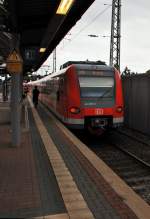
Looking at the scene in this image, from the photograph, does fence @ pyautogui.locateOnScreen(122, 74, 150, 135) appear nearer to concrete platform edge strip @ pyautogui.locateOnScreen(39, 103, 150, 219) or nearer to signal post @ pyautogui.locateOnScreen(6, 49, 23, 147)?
signal post @ pyautogui.locateOnScreen(6, 49, 23, 147)

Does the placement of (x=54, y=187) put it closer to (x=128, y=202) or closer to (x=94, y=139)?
(x=128, y=202)

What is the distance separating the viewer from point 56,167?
8.16 meters

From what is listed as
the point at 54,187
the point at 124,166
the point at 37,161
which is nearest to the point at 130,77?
the point at 124,166

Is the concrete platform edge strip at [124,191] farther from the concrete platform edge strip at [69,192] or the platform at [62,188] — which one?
the concrete platform edge strip at [69,192]

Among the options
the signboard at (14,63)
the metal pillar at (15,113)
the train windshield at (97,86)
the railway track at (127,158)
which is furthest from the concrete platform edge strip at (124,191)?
the train windshield at (97,86)

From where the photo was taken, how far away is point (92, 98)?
15.7m

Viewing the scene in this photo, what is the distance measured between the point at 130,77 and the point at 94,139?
399 centimetres

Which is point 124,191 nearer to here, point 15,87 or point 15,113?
point 15,113

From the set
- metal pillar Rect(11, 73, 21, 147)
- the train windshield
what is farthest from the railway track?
Answer: metal pillar Rect(11, 73, 21, 147)

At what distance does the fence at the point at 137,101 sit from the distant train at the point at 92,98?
1.95m

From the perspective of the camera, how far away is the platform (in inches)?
215

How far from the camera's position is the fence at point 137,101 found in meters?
17.7

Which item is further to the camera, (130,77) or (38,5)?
(130,77)

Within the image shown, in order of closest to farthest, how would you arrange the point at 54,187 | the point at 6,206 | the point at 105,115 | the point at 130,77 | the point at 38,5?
the point at 6,206, the point at 54,187, the point at 38,5, the point at 105,115, the point at 130,77
